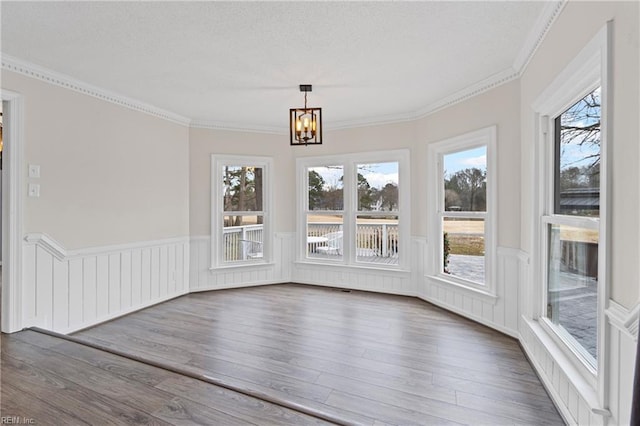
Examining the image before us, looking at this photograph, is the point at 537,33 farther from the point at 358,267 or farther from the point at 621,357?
the point at 358,267

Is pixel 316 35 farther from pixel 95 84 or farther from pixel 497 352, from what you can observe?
pixel 497 352

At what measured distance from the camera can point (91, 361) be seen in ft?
8.07

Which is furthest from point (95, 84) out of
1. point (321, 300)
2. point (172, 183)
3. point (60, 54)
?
point (321, 300)

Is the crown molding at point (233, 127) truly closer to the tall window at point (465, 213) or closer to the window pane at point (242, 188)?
the window pane at point (242, 188)

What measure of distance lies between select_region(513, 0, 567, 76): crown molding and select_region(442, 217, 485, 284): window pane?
1624mm

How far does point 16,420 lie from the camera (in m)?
1.79

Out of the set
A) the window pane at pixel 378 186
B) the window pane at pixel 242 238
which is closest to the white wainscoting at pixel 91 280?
the window pane at pixel 242 238

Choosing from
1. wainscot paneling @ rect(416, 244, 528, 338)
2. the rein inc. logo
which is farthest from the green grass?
the rein inc. logo

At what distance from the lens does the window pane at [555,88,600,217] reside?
1842 millimetres

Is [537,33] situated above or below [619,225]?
above

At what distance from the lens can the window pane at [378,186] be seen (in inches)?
190

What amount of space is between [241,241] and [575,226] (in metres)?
4.42

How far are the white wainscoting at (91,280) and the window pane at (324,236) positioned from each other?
2.06 m

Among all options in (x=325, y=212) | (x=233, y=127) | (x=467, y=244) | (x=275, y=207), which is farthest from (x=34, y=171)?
(x=467, y=244)
